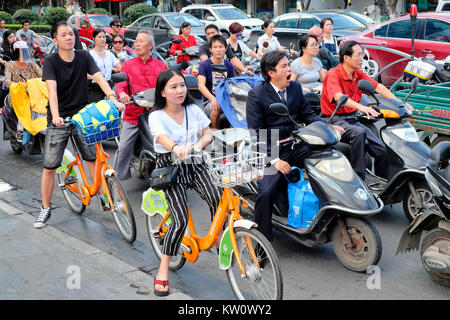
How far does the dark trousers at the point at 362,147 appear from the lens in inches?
234

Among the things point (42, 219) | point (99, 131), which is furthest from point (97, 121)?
point (42, 219)

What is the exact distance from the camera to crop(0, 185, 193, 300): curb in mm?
4306

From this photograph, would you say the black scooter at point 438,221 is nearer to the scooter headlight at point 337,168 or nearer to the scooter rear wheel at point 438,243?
the scooter rear wheel at point 438,243

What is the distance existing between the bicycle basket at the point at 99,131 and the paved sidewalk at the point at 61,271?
3.14ft

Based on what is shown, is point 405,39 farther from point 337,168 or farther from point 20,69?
point 337,168

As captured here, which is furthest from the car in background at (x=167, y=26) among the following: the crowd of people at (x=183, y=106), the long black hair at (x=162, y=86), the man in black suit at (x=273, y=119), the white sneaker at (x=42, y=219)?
the long black hair at (x=162, y=86)

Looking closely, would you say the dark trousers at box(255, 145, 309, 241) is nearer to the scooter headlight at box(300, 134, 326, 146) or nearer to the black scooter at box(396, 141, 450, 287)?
the scooter headlight at box(300, 134, 326, 146)

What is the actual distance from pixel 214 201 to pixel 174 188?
32 centimetres

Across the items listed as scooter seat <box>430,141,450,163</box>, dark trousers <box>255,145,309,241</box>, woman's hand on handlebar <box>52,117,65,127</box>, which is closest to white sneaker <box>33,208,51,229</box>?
woman's hand on handlebar <box>52,117,65,127</box>

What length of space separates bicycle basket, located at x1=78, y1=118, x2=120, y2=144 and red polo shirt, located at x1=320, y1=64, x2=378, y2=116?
2291 millimetres
